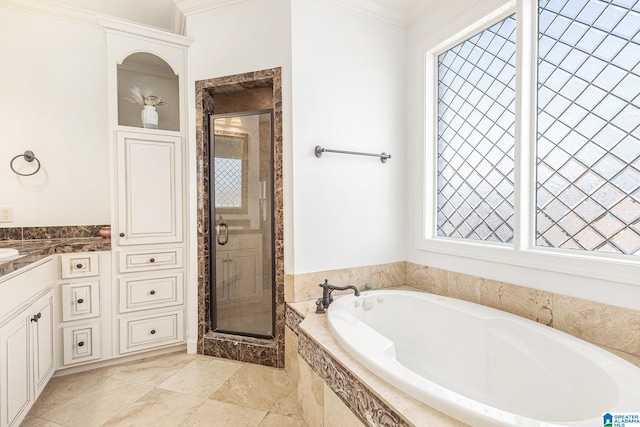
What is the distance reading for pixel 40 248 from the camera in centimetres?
188

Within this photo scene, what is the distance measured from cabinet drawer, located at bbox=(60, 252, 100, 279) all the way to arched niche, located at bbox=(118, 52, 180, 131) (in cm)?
119

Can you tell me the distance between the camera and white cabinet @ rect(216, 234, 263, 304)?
235 cm

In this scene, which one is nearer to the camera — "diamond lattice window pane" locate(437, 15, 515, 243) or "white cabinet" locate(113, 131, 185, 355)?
"diamond lattice window pane" locate(437, 15, 515, 243)

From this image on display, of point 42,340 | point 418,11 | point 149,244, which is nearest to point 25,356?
point 42,340

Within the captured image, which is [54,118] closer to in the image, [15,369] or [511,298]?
[15,369]

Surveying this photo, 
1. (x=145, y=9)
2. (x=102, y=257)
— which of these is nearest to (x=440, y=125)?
(x=145, y=9)

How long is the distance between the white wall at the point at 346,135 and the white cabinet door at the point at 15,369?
1.47 meters

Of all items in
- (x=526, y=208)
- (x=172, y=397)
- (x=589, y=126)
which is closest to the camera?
(x=589, y=126)

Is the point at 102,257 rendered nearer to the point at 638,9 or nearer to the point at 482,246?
the point at 482,246

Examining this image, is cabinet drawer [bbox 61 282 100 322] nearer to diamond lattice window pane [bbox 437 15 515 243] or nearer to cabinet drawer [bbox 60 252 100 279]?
cabinet drawer [bbox 60 252 100 279]

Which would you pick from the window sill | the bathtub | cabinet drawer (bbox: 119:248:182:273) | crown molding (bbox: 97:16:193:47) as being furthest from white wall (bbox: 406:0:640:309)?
cabinet drawer (bbox: 119:248:182:273)

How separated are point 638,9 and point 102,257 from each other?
3304 mm

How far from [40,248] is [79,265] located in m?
0.27

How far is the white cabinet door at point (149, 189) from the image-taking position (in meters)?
2.22
